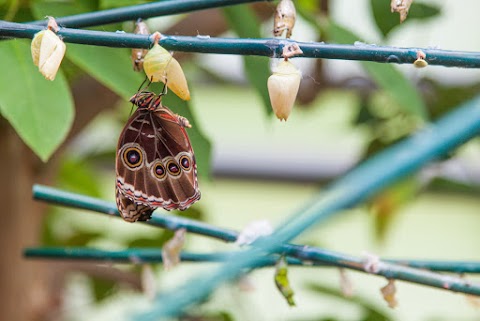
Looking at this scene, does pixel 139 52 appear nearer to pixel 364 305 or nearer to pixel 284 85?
pixel 284 85

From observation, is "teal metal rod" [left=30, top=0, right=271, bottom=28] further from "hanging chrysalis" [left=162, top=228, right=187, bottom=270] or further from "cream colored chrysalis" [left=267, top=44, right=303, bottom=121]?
"hanging chrysalis" [left=162, top=228, right=187, bottom=270]

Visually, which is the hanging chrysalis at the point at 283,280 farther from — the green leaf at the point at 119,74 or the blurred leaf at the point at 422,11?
the blurred leaf at the point at 422,11

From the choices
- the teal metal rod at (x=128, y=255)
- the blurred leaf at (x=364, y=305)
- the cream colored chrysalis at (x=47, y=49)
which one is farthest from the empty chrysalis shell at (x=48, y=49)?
the blurred leaf at (x=364, y=305)

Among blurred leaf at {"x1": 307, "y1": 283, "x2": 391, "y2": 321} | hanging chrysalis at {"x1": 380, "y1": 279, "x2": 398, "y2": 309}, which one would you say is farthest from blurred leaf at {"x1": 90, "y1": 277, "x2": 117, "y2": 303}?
hanging chrysalis at {"x1": 380, "y1": 279, "x2": 398, "y2": 309}

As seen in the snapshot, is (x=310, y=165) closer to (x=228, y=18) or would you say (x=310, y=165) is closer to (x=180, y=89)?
(x=228, y=18)

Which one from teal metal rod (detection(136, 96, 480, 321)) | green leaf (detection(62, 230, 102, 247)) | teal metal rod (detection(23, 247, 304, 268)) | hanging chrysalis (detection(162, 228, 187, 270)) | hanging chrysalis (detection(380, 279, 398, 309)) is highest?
green leaf (detection(62, 230, 102, 247))

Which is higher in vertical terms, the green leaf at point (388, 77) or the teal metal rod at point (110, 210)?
the green leaf at point (388, 77)
